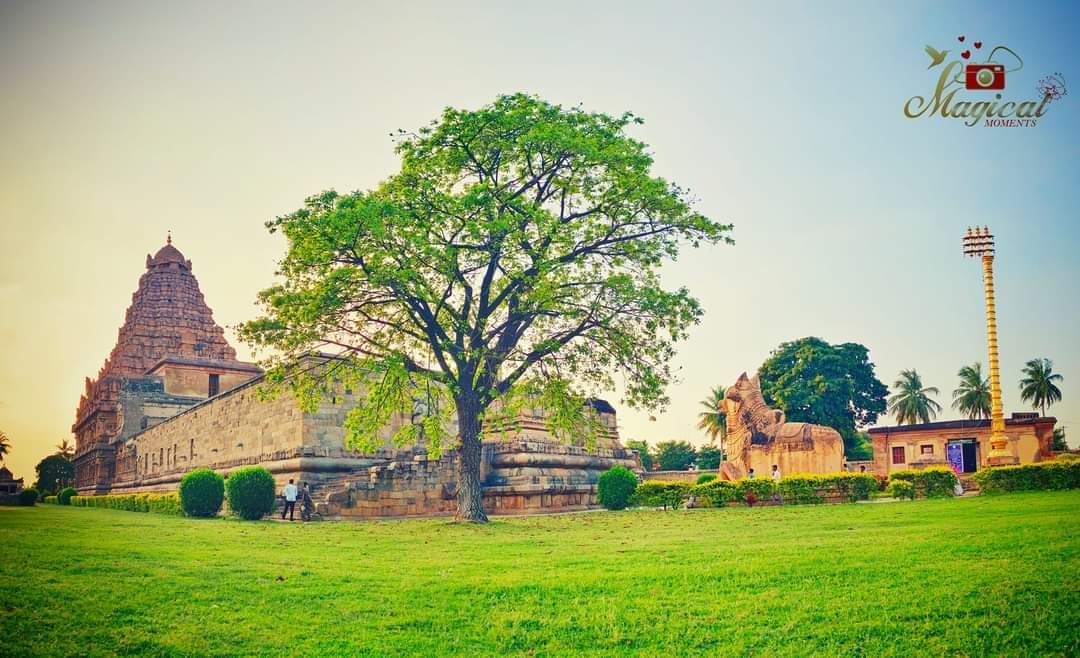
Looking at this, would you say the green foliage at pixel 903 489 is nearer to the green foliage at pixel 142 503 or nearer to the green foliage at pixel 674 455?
the green foliage at pixel 142 503

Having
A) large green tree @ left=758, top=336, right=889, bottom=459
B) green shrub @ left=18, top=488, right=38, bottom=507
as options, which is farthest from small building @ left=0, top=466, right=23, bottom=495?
large green tree @ left=758, top=336, right=889, bottom=459

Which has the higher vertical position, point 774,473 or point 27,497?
point 774,473

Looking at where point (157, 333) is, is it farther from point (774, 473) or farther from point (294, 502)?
point (774, 473)

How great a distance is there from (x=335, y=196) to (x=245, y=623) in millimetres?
12606

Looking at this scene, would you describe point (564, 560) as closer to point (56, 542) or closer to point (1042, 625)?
point (1042, 625)

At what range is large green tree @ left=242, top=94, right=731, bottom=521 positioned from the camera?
19.4 m

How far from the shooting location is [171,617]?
350 inches

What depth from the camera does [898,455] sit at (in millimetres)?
47094

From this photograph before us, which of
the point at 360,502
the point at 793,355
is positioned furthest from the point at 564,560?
the point at 793,355

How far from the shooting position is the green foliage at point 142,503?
26167 mm

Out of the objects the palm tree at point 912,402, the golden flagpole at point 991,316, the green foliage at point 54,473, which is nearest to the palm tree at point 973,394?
the palm tree at point 912,402

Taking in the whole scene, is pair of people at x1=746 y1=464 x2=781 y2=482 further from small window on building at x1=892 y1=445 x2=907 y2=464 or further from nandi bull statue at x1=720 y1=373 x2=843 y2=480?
small window on building at x1=892 y1=445 x2=907 y2=464

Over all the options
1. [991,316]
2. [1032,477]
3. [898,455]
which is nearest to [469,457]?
[1032,477]

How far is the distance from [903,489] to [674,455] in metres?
48.5
